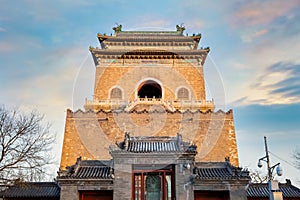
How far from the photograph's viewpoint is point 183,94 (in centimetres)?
2486

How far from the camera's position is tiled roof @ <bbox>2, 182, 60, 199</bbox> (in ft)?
42.3

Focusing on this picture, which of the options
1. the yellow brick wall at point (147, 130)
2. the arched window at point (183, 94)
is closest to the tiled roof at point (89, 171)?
the yellow brick wall at point (147, 130)

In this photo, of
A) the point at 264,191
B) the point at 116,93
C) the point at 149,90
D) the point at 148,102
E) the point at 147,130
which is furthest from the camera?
the point at 149,90

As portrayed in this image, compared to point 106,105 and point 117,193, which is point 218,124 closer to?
point 106,105

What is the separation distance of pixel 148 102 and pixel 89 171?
10.8 metres

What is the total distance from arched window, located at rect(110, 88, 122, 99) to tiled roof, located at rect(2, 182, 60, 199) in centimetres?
1168

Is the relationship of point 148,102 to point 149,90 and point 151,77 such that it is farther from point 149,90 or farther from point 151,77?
point 149,90

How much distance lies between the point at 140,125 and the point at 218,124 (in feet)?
17.4

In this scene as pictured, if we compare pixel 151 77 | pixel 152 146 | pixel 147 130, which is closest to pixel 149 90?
pixel 151 77

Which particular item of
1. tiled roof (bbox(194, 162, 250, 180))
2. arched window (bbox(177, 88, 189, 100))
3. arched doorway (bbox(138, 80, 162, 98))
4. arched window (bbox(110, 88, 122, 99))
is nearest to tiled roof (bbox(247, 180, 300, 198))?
tiled roof (bbox(194, 162, 250, 180))

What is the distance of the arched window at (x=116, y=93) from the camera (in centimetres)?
2440

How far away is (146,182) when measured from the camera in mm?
10852

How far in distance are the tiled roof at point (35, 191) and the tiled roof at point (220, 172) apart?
19.7 feet

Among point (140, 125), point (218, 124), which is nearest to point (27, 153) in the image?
point (140, 125)
